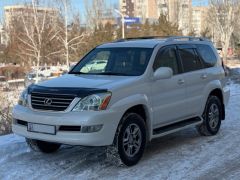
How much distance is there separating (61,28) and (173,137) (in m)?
39.9

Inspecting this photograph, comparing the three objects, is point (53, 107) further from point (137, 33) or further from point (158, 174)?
point (137, 33)

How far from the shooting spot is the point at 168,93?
720 centimetres

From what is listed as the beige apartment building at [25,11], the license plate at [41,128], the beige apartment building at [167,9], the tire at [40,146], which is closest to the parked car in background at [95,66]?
the tire at [40,146]

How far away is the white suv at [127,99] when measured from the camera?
6039mm

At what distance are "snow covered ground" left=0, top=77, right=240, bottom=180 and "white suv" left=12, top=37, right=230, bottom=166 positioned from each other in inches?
10.5

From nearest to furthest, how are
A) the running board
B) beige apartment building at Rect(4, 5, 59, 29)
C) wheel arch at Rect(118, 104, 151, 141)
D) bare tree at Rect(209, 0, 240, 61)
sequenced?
wheel arch at Rect(118, 104, 151, 141)
the running board
bare tree at Rect(209, 0, 240, 61)
beige apartment building at Rect(4, 5, 59, 29)

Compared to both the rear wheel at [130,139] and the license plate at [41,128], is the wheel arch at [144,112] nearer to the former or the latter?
the rear wheel at [130,139]

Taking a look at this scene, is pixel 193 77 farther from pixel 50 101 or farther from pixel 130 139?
pixel 50 101

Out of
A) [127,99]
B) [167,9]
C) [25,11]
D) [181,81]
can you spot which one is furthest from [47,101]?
[167,9]

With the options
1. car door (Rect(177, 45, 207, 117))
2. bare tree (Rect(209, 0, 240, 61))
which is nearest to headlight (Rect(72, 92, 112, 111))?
car door (Rect(177, 45, 207, 117))

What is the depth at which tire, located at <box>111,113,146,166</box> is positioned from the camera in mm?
6275

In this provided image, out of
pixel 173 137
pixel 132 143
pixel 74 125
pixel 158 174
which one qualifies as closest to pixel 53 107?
pixel 74 125

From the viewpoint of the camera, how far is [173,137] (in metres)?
8.45

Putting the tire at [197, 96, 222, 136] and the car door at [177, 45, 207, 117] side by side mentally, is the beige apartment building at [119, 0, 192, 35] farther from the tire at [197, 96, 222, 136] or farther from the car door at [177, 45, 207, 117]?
the car door at [177, 45, 207, 117]
